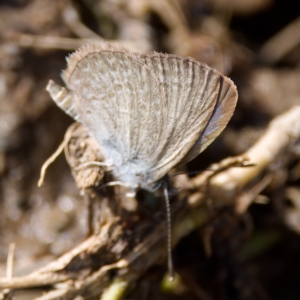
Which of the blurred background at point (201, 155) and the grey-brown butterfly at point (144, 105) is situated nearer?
the grey-brown butterfly at point (144, 105)

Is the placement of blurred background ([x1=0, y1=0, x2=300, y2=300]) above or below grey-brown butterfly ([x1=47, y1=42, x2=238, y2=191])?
below

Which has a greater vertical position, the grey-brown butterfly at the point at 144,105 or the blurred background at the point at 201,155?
the grey-brown butterfly at the point at 144,105

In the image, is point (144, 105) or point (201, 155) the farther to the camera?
point (201, 155)

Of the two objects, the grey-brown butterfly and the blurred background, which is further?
the blurred background

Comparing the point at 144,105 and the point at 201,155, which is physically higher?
the point at 144,105
